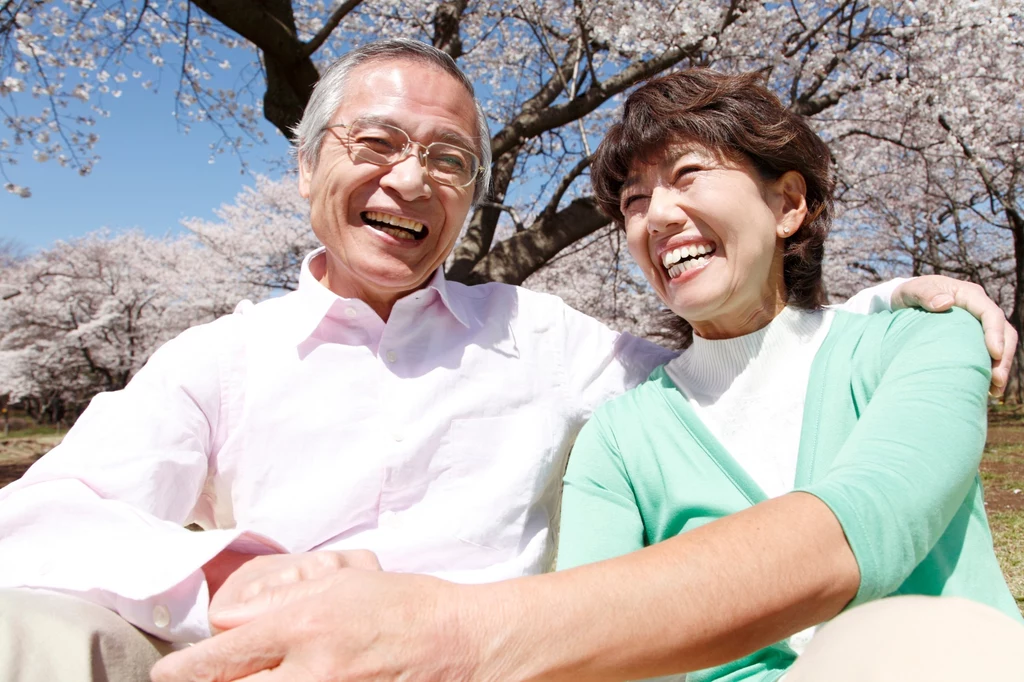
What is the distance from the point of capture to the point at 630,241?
1.93 m

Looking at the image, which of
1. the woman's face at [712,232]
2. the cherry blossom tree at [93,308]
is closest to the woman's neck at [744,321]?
the woman's face at [712,232]

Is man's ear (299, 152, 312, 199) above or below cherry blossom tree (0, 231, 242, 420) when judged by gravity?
below

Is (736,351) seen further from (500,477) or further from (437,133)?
(437,133)

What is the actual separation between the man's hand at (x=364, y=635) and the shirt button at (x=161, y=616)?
508 millimetres

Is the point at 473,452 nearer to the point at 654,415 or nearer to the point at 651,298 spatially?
the point at 654,415

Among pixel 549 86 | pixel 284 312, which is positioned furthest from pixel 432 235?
pixel 549 86

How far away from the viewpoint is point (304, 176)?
2.20 meters

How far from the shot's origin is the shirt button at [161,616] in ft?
4.35

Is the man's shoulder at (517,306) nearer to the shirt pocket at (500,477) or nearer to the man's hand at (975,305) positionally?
the shirt pocket at (500,477)

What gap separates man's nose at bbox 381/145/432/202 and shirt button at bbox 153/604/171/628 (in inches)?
45.9

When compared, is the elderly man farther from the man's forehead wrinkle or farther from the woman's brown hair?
the woman's brown hair

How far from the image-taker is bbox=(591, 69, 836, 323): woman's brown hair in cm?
177

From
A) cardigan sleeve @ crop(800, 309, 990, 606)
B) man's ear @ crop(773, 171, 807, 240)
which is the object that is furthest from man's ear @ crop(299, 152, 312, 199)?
cardigan sleeve @ crop(800, 309, 990, 606)

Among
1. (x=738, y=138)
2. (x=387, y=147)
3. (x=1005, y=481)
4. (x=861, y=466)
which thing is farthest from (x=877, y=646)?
(x=1005, y=481)
